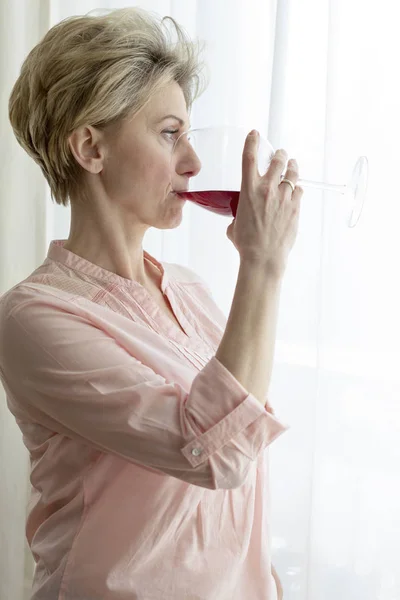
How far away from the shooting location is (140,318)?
1.26 m

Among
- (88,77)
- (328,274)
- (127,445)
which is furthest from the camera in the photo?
(328,274)

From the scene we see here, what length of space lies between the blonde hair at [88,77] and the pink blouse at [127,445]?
185mm

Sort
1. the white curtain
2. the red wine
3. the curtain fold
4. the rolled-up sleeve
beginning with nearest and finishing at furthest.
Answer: the rolled-up sleeve
the red wine
the white curtain
the curtain fold

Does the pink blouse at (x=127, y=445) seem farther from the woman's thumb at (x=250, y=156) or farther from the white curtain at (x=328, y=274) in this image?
the white curtain at (x=328, y=274)

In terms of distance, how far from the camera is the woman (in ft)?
3.37

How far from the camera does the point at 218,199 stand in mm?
1214

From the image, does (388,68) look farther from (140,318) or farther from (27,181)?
(27,181)

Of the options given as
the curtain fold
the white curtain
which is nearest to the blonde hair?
the white curtain

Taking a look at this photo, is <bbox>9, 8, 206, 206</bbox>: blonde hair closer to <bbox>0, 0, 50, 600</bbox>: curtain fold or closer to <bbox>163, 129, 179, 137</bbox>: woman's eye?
<bbox>163, 129, 179, 137</bbox>: woman's eye

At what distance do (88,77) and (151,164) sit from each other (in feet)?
0.54

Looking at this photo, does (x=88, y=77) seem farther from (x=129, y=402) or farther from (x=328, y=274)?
(x=328, y=274)

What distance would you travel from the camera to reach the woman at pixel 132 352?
1028 mm

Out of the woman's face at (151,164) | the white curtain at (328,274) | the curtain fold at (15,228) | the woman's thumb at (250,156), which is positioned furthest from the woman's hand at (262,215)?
the curtain fold at (15,228)

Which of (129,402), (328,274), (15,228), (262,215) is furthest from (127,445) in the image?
(15,228)
